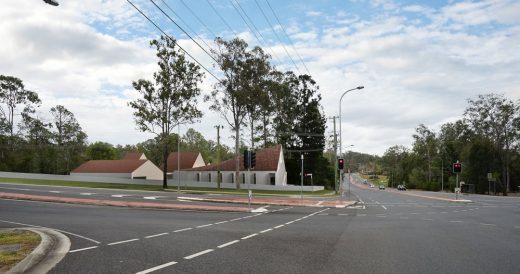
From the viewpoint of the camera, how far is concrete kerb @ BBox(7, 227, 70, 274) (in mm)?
7969

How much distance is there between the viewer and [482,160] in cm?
8956

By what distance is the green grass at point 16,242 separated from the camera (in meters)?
8.26

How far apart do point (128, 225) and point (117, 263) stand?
7.31 metres

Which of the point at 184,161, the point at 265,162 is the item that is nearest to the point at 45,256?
the point at 265,162

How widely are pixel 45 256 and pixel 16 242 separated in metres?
2.16

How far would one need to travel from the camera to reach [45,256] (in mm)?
9375

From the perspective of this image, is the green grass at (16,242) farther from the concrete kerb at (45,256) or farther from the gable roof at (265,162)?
the gable roof at (265,162)

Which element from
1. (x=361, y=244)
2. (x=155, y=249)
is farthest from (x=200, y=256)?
(x=361, y=244)

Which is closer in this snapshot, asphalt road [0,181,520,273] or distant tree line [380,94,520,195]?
asphalt road [0,181,520,273]

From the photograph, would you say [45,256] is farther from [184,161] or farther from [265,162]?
[184,161]

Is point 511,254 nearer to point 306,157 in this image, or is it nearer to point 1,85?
point 306,157

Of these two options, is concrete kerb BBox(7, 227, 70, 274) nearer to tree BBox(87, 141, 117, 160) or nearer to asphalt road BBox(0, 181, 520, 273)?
asphalt road BBox(0, 181, 520, 273)

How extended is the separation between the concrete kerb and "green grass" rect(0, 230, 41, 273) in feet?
0.48

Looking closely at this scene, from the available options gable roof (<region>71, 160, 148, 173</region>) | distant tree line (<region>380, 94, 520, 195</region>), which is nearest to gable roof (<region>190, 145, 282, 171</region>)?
gable roof (<region>71, 160, 148, 173</region>)
